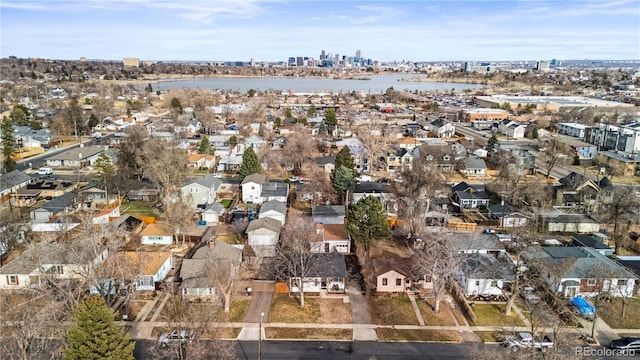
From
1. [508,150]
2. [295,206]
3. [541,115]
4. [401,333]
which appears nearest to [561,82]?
[541,115]

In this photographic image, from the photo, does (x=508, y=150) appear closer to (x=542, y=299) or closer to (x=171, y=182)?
(x=542, y=299)

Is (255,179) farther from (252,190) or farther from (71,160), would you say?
(71,160)

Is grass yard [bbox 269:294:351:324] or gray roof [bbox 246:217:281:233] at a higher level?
gray roof [bbox 246:217:281:233]

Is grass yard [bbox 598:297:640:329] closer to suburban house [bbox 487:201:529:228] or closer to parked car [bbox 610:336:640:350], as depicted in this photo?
parked car [bbox 610:336:640:350]

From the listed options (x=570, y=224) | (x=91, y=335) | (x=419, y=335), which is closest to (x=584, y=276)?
(x=570, y=224)

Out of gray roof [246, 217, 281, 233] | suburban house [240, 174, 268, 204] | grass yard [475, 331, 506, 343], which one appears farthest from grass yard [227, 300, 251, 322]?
suburban house [240, 174, 268, 204]

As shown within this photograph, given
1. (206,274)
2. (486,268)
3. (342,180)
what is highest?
(342,180)
